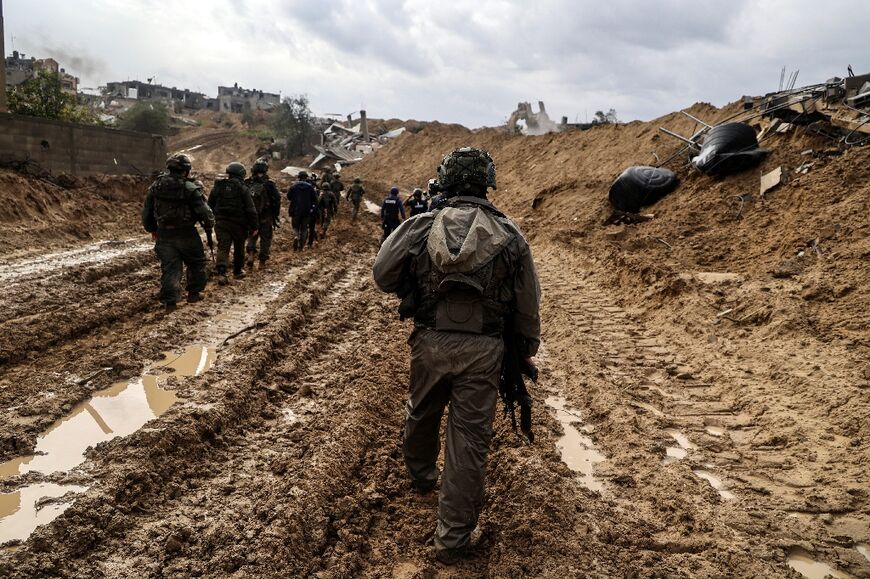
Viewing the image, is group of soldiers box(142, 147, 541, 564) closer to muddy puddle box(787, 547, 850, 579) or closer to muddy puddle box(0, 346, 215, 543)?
muddy puddle box(787, 547, 850, 579)

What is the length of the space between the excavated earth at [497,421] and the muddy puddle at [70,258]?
0.29 ft

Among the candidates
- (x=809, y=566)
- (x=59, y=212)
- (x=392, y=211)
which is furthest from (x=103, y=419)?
(x=59, y=212)

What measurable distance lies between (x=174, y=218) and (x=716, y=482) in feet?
19.8

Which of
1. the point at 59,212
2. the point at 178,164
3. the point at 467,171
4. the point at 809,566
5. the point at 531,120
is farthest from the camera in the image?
the point at 531,120

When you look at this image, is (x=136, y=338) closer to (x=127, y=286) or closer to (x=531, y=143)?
(x=127, y=286)

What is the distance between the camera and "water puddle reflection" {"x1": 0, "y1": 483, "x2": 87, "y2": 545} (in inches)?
112

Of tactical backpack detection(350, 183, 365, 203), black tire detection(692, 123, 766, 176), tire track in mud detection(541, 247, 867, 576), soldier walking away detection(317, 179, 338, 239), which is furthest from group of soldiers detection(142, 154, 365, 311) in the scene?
black tire detection(692, 123, 766, 176)

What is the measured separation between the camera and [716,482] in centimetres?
391

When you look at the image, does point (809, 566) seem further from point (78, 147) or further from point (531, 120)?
point (531, 120)

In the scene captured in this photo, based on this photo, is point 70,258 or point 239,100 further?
point 239,100

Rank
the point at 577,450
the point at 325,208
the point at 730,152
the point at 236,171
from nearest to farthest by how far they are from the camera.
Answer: the point at 577,450 < the point at 236,171 < the point at 730,152 < the point at 325,208

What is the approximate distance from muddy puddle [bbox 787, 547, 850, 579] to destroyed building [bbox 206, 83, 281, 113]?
267ft

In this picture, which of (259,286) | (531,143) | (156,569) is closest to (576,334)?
(259,286)

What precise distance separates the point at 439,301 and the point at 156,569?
176 cm
